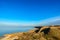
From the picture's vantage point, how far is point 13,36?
53156 mm

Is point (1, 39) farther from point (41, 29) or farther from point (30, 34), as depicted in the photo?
point (41, 29)

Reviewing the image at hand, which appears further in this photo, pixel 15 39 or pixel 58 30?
pixel 58 30

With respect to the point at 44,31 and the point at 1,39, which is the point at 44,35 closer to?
the point at 44,31

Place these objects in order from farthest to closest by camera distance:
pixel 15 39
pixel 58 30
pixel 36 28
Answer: pixel 36 28 < pixel 58 30 < pixel 15 39

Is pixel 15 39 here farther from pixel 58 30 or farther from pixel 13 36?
pixel 58 30

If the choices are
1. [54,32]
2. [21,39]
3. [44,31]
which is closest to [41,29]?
[44,31]

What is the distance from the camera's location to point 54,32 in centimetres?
5278

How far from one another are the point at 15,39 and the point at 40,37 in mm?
9234

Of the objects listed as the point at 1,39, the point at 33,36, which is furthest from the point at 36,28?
the point at 1,39

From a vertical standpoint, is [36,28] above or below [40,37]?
above

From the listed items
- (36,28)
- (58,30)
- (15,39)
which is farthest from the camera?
(36,28)

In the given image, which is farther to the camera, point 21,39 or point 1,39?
point 1,39

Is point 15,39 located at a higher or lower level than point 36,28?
lower

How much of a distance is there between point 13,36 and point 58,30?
1745 centimetres
